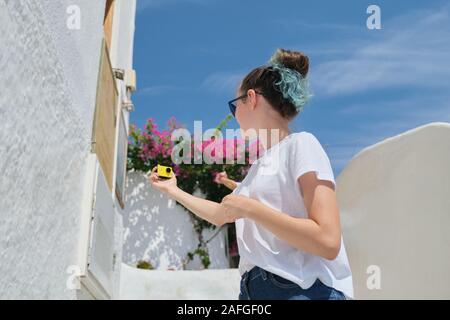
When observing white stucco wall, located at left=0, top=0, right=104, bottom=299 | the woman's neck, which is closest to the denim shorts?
the woman's neck

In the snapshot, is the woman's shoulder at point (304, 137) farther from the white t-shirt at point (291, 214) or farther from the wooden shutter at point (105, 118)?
the wooden shutter at point (105, 118)

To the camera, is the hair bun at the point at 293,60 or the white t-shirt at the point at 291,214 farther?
the hair bun at the point at 293,60

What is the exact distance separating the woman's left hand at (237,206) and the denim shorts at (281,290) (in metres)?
0.14

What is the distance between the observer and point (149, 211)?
8273mm

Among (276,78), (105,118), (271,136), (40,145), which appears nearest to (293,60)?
(276,78)

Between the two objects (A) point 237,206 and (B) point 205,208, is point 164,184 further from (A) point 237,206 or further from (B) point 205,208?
(A) point 237,206

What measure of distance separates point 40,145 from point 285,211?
1292 millimetres

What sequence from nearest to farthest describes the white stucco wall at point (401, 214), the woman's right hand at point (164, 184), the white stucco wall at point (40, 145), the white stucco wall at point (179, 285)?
1. the woman's right hand at point (164, 184)
2. the white stucco wall at point (40, 145)
3. the white stucco wall at point (401, 214)
4. the white stucco wall at point (179, 285)

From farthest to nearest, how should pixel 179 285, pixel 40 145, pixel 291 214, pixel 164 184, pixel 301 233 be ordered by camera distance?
1. pixel 179 285
2. pixel 40 145
3. pixel 164 184
4. pixel 291 214
5. pixel 301 233

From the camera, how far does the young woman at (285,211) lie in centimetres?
107

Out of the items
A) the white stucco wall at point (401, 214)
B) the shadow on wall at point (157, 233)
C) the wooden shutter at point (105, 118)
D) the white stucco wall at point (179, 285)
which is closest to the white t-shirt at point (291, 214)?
the white stucco wall at point (401, 214)

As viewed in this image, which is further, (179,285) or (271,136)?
(179,285)

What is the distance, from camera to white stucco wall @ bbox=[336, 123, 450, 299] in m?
2.11

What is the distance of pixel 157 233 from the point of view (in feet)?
26.8
